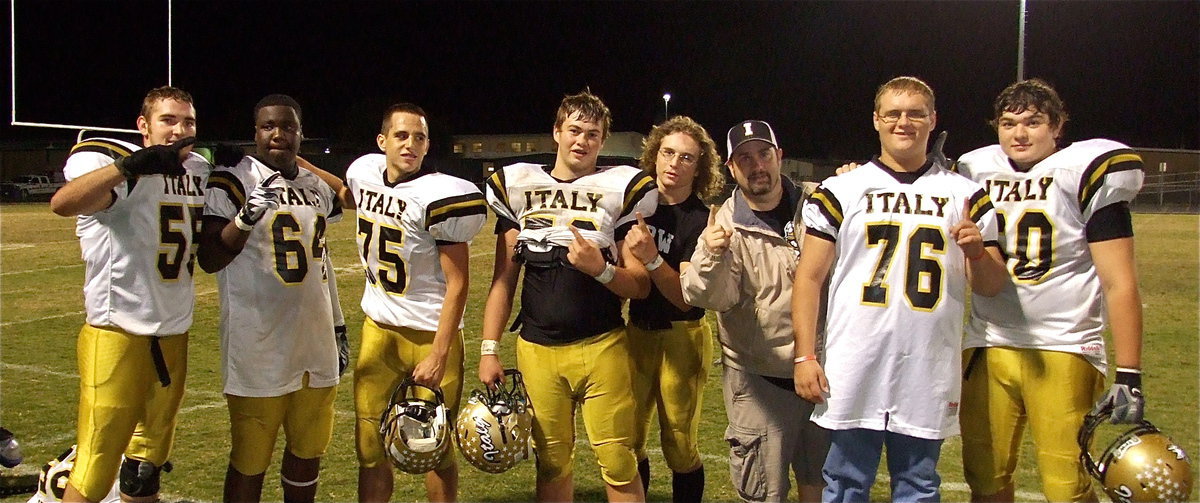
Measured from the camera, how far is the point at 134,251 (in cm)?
356

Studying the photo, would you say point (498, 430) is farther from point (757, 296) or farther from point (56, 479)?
point (56, 479)

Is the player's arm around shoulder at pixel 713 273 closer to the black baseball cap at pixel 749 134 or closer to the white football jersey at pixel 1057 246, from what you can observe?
the black baseball cap at pixel 749 134

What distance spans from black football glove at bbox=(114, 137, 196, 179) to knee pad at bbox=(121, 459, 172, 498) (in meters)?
1.16

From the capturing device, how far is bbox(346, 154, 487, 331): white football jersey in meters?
3.61

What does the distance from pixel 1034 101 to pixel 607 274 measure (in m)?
1.72

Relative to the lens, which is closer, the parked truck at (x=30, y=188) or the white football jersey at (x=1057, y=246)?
the white football jersey at (x=1057, y=246)

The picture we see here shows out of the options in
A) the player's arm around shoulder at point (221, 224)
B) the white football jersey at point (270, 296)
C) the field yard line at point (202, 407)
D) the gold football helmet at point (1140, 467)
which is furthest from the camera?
the field yard line at point (202, 407)

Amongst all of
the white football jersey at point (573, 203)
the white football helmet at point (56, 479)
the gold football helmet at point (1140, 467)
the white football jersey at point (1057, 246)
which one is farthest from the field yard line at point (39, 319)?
the gold football helmet at point (1140, 467)

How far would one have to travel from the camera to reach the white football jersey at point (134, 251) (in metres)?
3.51

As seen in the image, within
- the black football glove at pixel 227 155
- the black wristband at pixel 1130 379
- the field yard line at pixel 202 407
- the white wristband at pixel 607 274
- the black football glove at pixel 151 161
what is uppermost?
the black football glove at pixel 227 155

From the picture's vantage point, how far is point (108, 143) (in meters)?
3.59

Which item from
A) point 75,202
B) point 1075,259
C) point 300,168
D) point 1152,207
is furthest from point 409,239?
point 1152,207

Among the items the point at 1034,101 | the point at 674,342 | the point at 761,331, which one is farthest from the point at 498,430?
the point at 1034,101

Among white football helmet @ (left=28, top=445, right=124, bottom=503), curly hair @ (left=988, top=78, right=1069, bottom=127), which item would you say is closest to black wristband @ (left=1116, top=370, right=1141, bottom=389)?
curly hair @ (left=988, top=78, right=1069, bottom=127)
